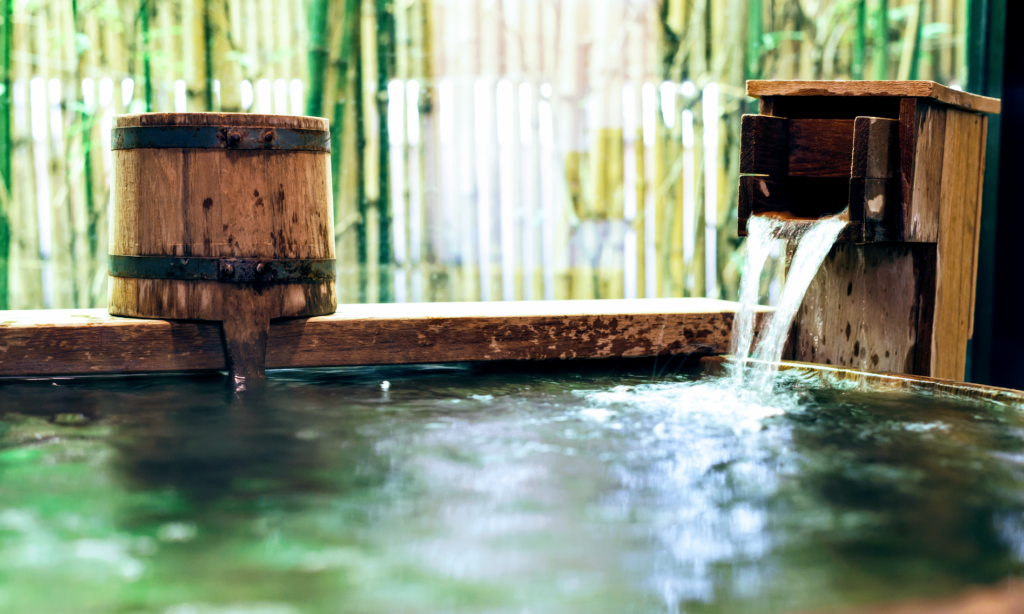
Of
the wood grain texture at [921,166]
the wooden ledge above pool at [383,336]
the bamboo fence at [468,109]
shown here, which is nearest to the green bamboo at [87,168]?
the bamboo fence at [468,109]

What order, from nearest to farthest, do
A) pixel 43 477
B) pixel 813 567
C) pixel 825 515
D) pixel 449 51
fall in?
pixel 813 567 < pixel 825 515 < pixel 43 477 < pixel 449 51

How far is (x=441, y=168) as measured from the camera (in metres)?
4.16

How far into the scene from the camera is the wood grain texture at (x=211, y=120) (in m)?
2.22

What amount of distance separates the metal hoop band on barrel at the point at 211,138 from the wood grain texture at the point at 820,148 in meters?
1.34

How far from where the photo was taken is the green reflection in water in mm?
996

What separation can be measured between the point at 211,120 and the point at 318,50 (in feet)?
6.36

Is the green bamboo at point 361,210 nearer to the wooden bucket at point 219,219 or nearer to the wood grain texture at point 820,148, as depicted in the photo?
the wooden bucket at point 219,219

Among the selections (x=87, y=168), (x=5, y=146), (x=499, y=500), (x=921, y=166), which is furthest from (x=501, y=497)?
(x=5, y=146)

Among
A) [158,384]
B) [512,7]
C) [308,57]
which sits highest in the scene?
[512,7]

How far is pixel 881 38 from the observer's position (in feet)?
14.3

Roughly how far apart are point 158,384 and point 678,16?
312 centimetres

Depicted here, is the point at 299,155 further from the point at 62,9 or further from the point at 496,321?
the point at 62,9

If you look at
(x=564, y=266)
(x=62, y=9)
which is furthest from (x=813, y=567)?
(x=62, y=9)

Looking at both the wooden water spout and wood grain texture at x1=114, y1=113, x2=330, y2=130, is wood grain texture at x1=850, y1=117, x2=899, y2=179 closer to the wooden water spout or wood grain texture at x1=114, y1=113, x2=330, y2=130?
the wooden water spout
